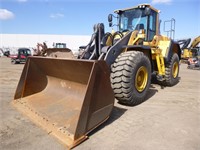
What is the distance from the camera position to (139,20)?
18.1ft

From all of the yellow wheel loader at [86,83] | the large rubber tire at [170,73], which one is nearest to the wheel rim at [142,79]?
the yellow wheel loader at [86,83]

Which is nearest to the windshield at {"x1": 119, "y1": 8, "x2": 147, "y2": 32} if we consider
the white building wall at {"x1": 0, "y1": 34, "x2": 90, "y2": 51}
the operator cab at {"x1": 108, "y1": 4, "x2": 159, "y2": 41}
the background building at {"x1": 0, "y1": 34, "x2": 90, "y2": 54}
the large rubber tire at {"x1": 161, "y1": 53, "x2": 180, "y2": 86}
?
the operator cab at {"x1": 108, "y1": 4, "x2": 159, "y2": 41}

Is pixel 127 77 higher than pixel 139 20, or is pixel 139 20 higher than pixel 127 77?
pixel 139 20

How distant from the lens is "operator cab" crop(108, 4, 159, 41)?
17.9ft

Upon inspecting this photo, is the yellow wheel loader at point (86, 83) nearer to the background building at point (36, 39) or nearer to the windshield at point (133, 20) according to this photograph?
the windshield at point (133, 20)

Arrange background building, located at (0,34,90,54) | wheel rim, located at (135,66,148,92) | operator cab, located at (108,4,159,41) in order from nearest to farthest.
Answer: wheel rim, located at (135,66,148,92), operator cab, located at (108,4,159,41), background building, located at (0,34,90,54)

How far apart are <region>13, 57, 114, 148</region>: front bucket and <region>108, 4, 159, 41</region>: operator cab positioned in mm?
2708

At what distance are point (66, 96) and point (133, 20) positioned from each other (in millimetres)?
3294

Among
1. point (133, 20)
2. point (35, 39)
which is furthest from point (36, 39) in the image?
point (133, 20)

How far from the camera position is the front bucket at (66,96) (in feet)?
8.63

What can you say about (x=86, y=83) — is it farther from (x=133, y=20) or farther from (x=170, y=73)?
(x=170, y=73)

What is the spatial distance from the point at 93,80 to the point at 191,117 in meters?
2.21

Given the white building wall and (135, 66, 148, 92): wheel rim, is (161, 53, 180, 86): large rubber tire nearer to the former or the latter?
(135, 66, 148, 92): wheel rim

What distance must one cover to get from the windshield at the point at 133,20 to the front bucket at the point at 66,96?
113 inches
